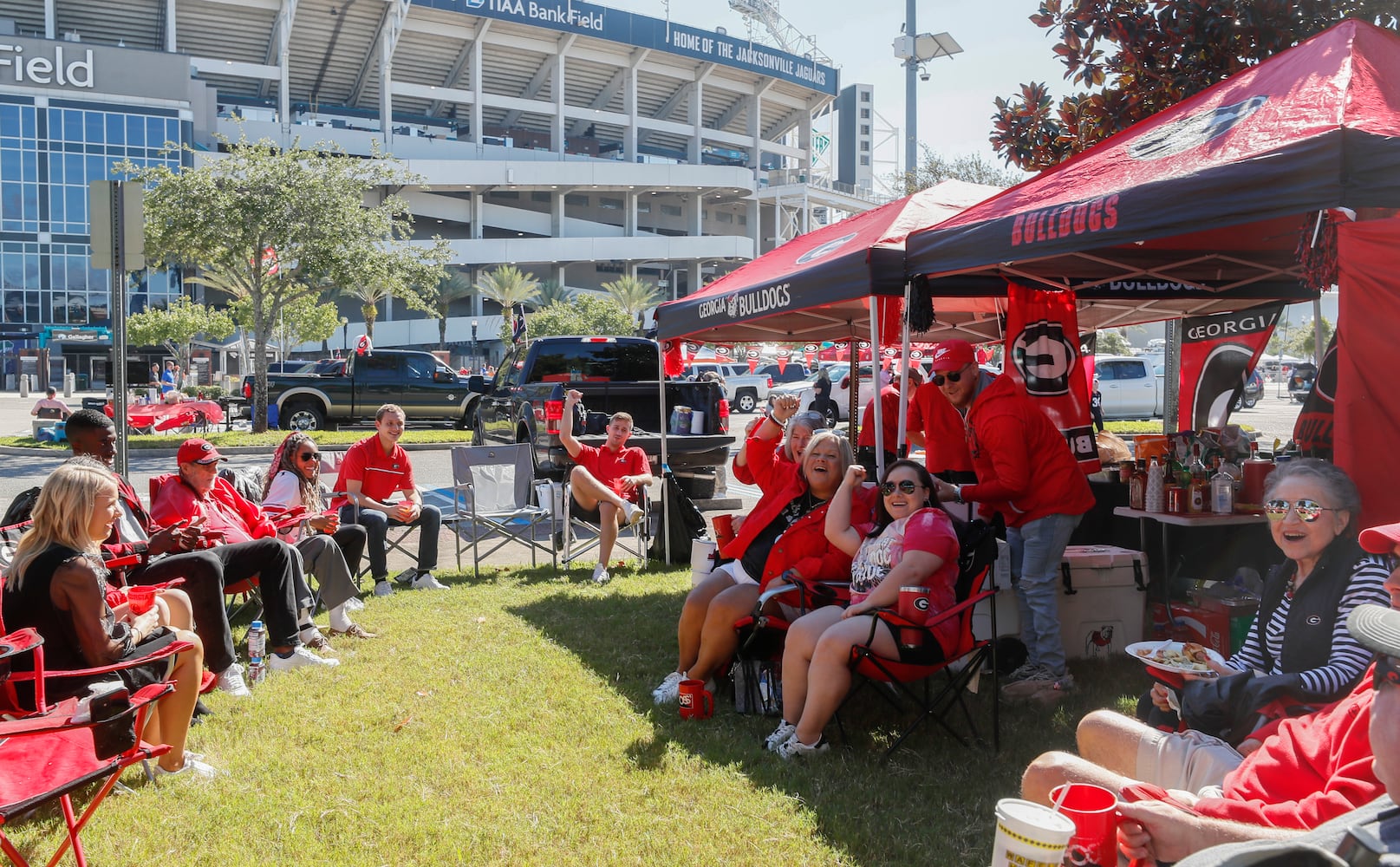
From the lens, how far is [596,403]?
11430 millimetres

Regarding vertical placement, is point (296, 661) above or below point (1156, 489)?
below

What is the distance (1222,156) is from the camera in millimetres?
3338

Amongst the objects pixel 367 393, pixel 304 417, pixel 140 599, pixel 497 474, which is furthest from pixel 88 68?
pixel 140 599

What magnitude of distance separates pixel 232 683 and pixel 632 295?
49.0 meters

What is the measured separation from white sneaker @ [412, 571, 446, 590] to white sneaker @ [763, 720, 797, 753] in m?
3.70

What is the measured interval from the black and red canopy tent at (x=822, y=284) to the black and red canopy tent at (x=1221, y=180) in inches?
10.6

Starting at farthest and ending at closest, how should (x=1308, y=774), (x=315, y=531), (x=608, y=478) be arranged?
1. (x=608, y=478)
2. (x=315, y=531)
3. (x=1308, y=774)

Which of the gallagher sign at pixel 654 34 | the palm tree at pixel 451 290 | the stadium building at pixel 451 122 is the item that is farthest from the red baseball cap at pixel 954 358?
the gallagher sign at pixel 654 34

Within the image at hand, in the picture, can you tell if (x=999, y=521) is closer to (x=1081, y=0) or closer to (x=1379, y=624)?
(x=1379, y=624)

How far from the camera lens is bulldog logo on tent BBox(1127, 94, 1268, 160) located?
3.71 meters

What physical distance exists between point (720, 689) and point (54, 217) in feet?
162

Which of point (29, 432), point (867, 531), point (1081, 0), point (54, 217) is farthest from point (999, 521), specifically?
point (54, 217)

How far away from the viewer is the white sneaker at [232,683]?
4.56 m

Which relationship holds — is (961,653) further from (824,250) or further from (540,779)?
(824,250)
